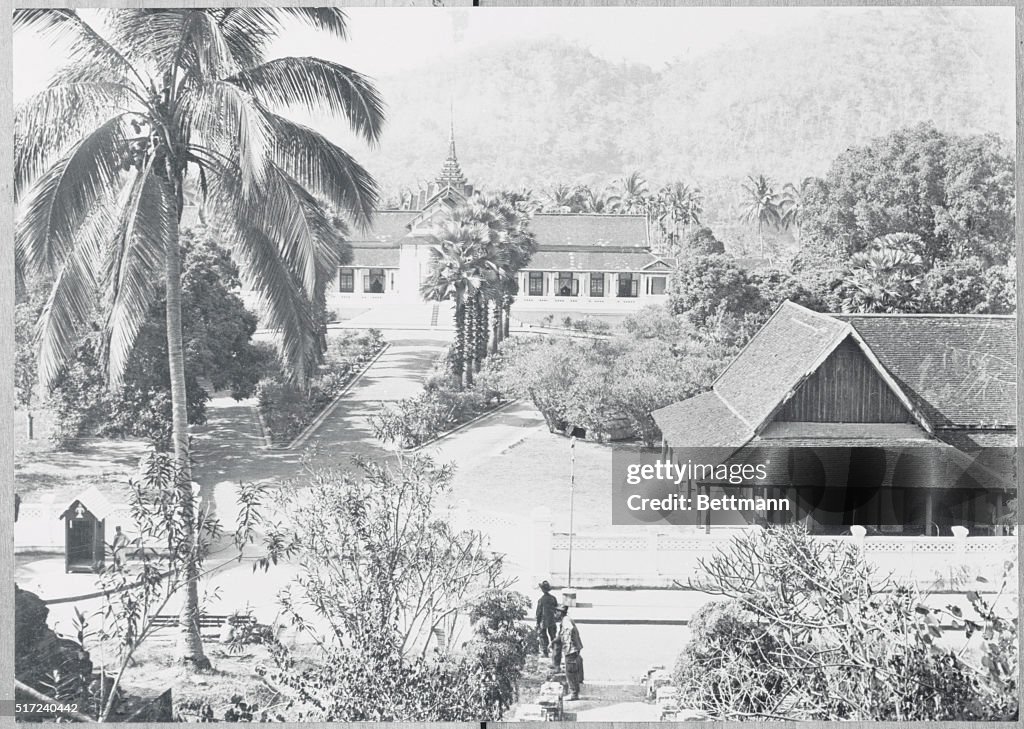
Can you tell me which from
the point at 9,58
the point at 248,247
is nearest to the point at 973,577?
the point at 248,247

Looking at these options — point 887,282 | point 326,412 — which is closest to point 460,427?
point 326,412

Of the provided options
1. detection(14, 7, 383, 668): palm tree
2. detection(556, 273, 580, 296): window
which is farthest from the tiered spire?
detection(556, 273, 580, 296): window

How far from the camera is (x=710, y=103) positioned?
5883 millimetres

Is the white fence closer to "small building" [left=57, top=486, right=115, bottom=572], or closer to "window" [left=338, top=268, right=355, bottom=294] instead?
"window" [left=338, top=268, right=355, bottom=294]

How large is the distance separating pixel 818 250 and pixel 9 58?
13.3ft

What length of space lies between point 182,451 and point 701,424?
2.59m

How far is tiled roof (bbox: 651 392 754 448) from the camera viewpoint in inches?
229

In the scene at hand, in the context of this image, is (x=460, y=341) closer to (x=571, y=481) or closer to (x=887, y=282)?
(x=571, y=481)

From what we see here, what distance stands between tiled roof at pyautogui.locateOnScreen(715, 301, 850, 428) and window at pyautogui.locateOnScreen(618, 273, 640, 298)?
2.04 feet

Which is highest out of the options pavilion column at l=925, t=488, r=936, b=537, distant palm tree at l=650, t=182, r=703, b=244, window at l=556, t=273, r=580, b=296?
distant palm tree at l=650, t=182, r=703, b=244

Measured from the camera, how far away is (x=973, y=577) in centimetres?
579

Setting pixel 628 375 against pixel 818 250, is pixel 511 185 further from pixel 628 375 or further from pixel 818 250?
pixel 818 250

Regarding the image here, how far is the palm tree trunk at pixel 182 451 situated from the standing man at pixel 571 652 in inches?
69.0

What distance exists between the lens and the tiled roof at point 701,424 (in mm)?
5828
